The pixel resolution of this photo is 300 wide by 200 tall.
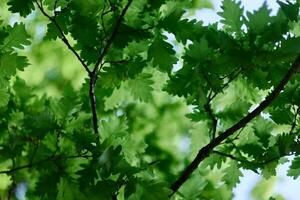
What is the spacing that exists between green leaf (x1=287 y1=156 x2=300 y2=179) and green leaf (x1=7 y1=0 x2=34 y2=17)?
1.12 meters

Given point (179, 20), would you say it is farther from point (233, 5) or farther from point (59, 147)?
point (59, 147)

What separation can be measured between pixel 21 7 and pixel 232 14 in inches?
29.0

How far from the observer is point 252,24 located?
1503mm

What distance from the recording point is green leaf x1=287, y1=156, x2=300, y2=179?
1733 millimetres

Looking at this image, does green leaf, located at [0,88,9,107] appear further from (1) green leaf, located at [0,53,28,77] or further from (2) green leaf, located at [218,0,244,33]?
(2) green leaf, located at [218,0,244,33]

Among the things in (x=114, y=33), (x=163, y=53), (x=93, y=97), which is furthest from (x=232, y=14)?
(x=93, y=97)

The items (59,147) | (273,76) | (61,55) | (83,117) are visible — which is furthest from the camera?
(61,55)

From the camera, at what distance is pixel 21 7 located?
5.23ft

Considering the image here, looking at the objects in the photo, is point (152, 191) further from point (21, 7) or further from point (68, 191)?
point (21, 7)

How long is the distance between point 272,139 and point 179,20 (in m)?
0.62

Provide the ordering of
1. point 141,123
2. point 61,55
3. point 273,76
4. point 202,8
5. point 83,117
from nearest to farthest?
point 273,76 → point 83,117 → point 202,8 → point 141,123 → point 61,55

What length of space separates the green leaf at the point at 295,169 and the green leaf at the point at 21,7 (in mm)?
1116

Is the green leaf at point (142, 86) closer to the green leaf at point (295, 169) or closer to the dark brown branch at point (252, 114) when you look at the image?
the dark brown branch at point (252, 114)

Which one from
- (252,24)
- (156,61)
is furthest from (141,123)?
(252,24)
